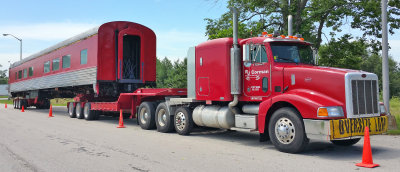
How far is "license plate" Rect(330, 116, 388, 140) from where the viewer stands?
21.5 ft

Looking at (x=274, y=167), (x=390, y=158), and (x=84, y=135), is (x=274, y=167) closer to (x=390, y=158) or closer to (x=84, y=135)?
(x=390, y=158)

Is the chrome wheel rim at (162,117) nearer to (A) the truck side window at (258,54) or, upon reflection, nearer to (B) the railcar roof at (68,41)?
(A) the truck side window at (258,54)

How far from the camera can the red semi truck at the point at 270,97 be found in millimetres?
6789

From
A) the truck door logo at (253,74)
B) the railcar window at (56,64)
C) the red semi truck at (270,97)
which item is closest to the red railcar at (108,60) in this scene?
the railcar window at (56,64)

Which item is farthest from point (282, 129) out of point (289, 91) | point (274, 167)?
point (274, 167)

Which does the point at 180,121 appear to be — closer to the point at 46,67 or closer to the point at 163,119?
the point at 163,119

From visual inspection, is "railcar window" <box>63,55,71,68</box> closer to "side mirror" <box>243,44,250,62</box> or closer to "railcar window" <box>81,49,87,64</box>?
"railcar window" <box>81,49,87,64</box>

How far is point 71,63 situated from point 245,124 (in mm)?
11263

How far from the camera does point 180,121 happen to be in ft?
34.8

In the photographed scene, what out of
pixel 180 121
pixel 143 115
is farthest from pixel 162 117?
pixel 143 115

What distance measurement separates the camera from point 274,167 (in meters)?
5.96

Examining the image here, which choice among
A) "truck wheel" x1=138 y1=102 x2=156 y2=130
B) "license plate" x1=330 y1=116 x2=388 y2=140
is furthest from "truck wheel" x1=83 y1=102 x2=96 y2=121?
"license plate" x1=330 y1=116 x2=388 y2=140

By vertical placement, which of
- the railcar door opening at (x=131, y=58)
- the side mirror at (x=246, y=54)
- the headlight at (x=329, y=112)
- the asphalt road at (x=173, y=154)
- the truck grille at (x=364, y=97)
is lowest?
the asphalt road at (x=173, y=154)

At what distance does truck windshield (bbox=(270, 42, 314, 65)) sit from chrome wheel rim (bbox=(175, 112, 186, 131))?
12.0 ft
